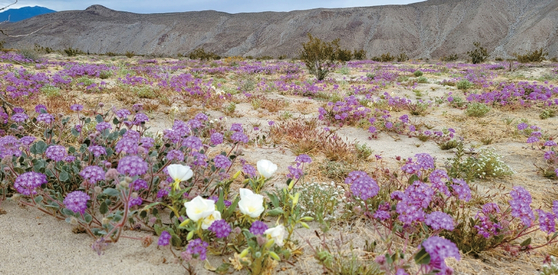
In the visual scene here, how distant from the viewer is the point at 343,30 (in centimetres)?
9456

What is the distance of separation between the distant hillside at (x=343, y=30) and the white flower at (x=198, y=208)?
7616cm

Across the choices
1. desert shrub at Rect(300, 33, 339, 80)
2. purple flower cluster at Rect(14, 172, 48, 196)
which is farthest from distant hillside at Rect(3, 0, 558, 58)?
purple flower cluster at Rect(14, 172, 48, 196)

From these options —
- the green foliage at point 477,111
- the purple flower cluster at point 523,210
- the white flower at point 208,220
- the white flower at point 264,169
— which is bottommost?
the green foliage at point 477,111

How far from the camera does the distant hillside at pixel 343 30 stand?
79500 millimetres

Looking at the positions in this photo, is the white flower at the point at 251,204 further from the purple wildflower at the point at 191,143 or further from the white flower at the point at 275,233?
the purple wildflower at the point at 191,143

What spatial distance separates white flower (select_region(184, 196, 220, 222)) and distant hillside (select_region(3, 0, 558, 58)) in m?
76.2

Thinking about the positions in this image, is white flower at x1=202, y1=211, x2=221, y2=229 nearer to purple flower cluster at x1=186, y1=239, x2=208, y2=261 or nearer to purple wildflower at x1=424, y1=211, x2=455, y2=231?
purple flower cluster at x1=186, y1=239, x2=208, y2=261

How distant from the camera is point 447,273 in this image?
153cm

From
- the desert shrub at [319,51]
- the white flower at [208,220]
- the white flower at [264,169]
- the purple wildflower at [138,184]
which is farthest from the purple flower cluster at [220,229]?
the desert shrub at [319,51]

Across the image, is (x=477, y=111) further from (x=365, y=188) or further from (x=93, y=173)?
(x=93, y=173)

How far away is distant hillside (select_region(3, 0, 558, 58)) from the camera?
79500 mm

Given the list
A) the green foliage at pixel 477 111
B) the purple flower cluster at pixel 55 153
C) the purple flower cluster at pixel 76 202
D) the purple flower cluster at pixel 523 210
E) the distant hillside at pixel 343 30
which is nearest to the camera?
the purple flower cluster at pixel 76 202

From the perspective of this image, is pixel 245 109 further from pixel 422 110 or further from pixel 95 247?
pixel 95 247

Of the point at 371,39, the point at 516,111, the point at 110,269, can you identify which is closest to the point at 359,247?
the point at 110,269
